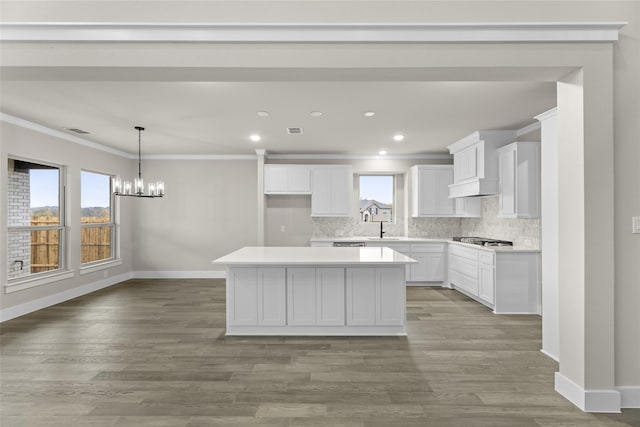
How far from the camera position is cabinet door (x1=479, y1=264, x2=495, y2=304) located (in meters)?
4.80

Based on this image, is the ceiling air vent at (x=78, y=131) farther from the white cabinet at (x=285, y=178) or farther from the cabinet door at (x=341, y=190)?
the cabinet door at (x=341, y=190)

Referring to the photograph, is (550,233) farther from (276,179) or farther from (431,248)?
(276,179)

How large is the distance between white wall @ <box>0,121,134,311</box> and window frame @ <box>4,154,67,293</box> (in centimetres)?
5

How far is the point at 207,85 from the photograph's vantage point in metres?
3.48

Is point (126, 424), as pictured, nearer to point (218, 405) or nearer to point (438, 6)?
point (218, 405)

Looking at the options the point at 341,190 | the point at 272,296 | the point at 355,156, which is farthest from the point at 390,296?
the point at 355,156

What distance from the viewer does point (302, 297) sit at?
383 centimetres

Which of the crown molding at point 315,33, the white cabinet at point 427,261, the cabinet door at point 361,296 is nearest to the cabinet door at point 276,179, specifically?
the white cabinet at point 427,261

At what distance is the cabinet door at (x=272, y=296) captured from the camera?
3.81 metres

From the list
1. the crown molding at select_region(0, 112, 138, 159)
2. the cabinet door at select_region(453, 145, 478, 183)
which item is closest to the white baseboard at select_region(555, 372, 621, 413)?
the cabinet door at select_region(453, 145, 478, 183)

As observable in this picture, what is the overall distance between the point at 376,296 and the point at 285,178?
3.63 meters

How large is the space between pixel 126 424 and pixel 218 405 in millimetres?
566

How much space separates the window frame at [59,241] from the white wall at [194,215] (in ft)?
5.70

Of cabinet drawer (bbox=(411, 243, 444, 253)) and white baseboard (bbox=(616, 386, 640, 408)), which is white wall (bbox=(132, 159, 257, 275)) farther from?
white baseboard (bbox=(616, 386, 640, 408))
